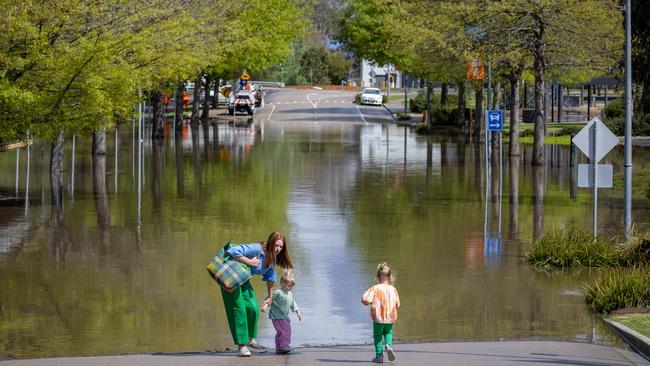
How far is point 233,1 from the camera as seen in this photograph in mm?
56562

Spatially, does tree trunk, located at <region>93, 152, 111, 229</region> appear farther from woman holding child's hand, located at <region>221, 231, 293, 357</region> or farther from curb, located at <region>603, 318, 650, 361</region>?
curb, located at <region>603, 318, 650, 361</region>

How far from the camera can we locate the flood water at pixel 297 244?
14.5m

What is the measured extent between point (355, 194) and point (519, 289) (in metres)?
14.1

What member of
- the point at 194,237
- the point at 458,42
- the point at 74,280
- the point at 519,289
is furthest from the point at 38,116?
the point at 458,42

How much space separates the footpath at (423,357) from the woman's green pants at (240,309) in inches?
9.5

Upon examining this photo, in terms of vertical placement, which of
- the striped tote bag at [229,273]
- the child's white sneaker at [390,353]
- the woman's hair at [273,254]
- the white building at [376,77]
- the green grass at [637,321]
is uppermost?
the white building at [376,77]

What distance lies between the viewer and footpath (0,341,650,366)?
11.9 metres

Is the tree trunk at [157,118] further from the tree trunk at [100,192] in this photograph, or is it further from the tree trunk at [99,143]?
the tree trunk at [100,192]

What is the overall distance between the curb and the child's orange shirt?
2.87 meters

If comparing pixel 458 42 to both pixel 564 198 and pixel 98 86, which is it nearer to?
pixel 564 198

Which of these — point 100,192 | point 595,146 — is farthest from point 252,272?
point 100,192

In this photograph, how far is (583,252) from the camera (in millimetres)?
19328

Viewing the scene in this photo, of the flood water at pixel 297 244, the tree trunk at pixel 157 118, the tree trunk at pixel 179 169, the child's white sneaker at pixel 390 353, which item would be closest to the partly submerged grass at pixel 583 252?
the flood water at pixel 297 244

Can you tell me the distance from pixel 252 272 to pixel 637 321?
4.92m
